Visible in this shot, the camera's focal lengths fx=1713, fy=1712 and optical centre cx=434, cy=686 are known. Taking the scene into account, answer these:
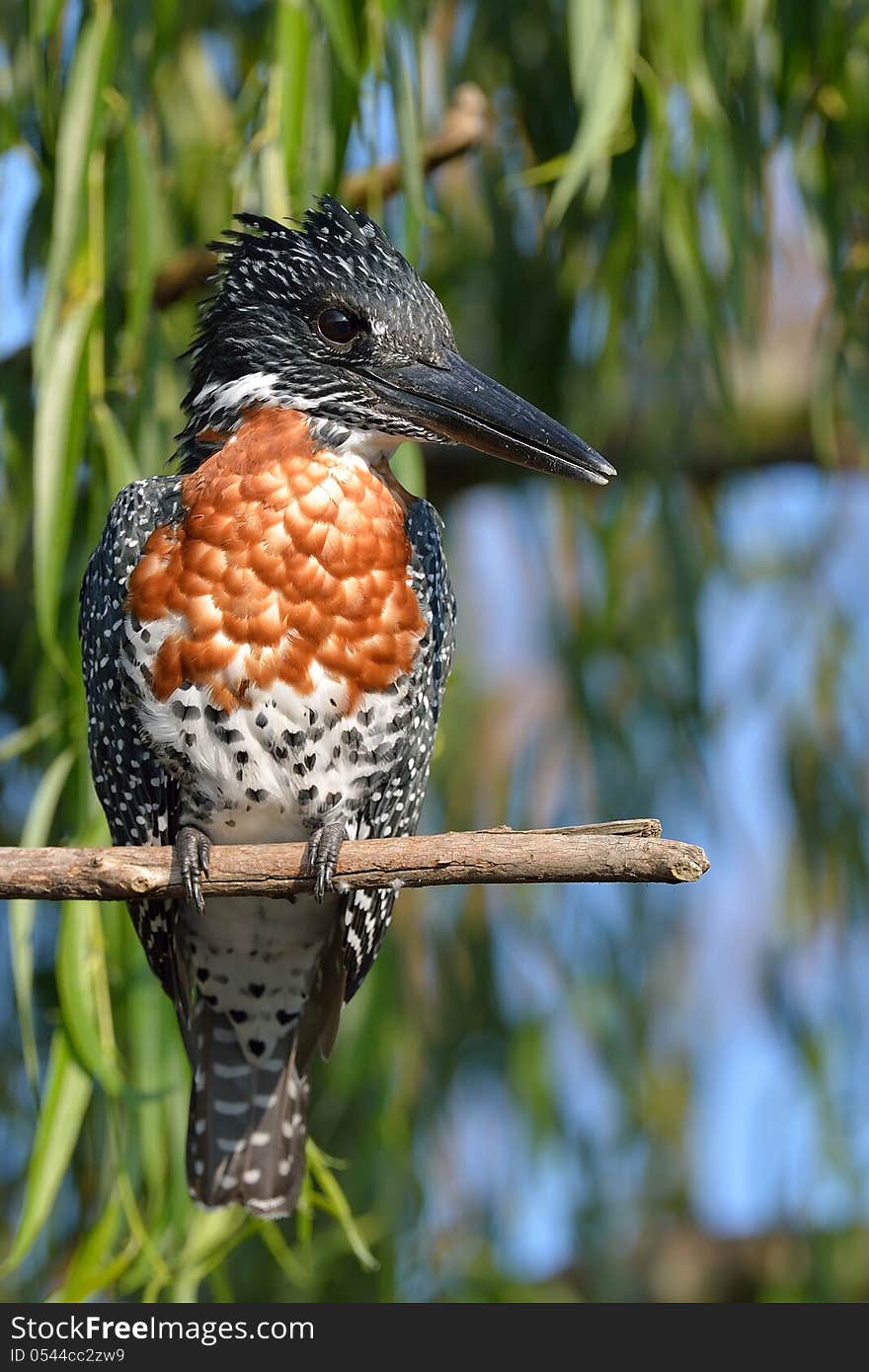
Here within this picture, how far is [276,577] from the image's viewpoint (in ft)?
7.67

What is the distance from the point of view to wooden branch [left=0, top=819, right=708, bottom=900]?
68.2 inches

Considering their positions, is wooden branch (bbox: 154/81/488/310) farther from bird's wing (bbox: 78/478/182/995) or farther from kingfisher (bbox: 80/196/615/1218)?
bird's wing (bbox: 78/478/182/995)

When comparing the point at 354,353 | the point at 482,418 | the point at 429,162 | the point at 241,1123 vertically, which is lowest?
the point at 241,1123

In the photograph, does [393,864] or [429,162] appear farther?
[429,162]

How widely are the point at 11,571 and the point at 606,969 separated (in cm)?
154

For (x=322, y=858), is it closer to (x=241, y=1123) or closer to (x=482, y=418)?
(x=482, y=418)

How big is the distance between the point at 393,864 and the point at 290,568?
61cm

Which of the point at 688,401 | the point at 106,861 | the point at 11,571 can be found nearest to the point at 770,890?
the point at 688,401

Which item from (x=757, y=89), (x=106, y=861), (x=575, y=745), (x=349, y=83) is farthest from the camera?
(x=575, y=745)

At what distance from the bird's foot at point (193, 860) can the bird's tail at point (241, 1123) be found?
21.9 inches

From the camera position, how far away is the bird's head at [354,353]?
2.32 meters

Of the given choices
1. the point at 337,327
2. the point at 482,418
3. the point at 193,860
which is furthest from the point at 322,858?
the point at 337,327

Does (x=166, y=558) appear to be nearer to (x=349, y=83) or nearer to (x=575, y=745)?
(x=349, y=83)

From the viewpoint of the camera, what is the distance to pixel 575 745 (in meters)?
3.67
